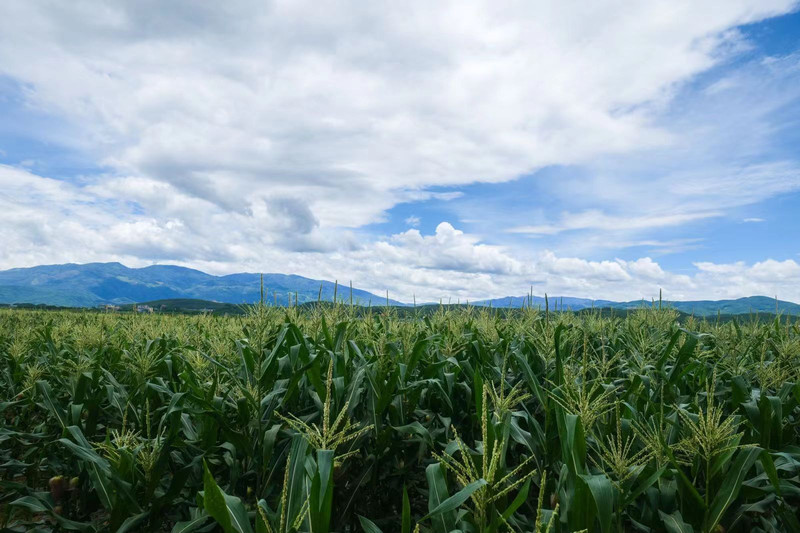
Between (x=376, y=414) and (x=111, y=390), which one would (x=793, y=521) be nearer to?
(x=376, y=414)

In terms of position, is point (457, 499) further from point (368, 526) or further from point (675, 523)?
point (675, 523)

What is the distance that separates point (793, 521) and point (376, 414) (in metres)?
2.71

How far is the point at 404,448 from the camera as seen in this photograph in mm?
3689

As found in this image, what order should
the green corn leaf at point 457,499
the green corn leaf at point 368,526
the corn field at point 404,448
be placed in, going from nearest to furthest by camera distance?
the green corn leaf at point 457,499, the corn field at point 404,448, the green corn leaf at point 368,526

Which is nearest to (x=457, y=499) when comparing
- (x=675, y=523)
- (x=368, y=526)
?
(x=368, y=526)

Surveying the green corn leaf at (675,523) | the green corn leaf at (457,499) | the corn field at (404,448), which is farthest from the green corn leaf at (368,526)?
the green corn leaf at (675,523)

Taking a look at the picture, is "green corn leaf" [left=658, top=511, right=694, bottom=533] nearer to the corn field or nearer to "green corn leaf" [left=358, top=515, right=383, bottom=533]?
the corn field

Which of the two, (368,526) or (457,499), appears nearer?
(457,499)

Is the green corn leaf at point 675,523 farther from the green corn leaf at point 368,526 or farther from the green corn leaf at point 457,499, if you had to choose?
the green corn leaf at point 368,526

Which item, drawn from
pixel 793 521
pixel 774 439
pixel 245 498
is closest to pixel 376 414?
pixel 245 498

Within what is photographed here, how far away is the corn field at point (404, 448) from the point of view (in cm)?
220

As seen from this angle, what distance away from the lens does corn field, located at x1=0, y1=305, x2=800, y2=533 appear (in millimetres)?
2197

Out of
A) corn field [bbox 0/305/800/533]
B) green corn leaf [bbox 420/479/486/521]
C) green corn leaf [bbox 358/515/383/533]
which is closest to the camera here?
green corn leaf [bbox 420/479/486/521]

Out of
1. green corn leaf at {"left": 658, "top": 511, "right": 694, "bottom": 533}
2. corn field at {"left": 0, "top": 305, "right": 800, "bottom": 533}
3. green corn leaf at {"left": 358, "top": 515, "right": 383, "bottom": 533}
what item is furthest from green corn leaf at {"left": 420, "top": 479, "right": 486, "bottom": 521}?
green corn leaf at {"left": 658, "top": 511, "right": 694, "bottom": 533}
